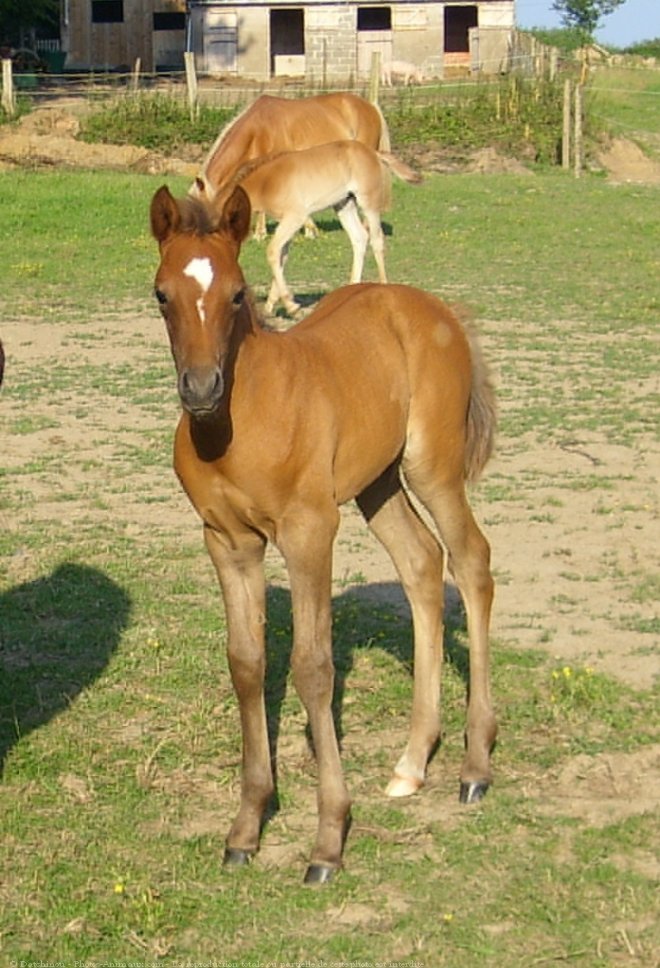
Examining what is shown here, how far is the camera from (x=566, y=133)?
87.7ft

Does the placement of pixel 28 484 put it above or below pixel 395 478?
Result: below

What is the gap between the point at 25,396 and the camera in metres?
10.8

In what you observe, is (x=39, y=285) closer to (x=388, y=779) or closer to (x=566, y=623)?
(x=566, y=623)

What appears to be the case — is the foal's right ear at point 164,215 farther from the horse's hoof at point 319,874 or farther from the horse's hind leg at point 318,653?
the horse's hoof at point 319,874

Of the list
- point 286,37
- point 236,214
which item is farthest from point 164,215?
point 286,37

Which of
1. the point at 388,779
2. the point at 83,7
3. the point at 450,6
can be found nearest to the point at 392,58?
the point at 450,6

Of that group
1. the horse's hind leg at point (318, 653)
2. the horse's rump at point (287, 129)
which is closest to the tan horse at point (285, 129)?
the horse's rump at point (287, 129)

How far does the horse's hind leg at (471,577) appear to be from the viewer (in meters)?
5.00

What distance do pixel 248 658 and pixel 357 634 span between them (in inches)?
70.0

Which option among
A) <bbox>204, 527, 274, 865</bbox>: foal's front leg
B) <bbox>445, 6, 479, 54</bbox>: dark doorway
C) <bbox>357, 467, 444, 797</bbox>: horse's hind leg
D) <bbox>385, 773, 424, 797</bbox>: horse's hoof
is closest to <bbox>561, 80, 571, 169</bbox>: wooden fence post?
<bbox>445, 6, 479, 54</bbox>: dark doorway

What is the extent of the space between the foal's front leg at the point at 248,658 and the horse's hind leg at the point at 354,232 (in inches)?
398

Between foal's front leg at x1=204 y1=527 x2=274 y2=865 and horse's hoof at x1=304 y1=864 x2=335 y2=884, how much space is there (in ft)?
0.75

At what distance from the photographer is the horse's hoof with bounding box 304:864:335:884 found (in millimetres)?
4294

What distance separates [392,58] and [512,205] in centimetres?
2219
